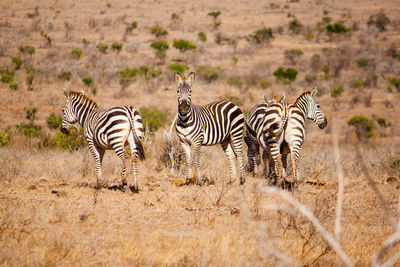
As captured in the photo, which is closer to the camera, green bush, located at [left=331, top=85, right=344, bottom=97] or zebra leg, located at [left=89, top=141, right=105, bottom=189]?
zebra leg, located at [left=89, top=141, right=105, bottom=189]

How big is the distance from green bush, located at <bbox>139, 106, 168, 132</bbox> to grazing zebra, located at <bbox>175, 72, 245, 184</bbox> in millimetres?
6070

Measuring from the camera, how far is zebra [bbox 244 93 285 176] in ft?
32.3

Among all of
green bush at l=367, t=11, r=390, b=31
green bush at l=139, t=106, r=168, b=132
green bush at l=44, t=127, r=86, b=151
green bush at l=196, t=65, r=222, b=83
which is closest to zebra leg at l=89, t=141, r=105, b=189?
green bush at l=44, t=127, r=86, b=151

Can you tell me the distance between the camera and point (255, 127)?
9984mm

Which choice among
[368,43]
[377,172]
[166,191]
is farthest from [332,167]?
[368,43]

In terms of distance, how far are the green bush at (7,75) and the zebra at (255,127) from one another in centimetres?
1499

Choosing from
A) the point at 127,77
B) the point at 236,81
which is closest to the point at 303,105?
the point at 127,77

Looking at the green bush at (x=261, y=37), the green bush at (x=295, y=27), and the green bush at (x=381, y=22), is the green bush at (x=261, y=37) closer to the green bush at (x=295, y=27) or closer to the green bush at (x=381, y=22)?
the green bush at (x=295, y=27)

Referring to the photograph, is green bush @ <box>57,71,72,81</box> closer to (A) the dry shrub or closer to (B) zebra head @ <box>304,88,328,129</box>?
(B) zebra head @ <box>304,88,328,129</box>

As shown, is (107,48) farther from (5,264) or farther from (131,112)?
(5,264)

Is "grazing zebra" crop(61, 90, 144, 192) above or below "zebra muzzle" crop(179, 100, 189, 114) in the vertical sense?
below

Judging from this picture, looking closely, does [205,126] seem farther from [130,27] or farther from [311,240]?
[130,27]

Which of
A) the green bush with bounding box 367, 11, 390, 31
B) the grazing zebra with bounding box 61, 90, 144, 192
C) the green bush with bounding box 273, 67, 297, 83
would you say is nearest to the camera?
the grazing zebra with bounding box 61, 90, 144, 192

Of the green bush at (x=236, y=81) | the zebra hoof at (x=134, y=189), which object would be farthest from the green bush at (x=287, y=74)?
the zebra hoof at (x=134, y=189)
